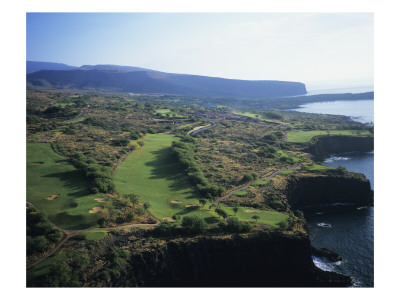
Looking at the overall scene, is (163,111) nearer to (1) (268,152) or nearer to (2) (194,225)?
(1) (268,152)

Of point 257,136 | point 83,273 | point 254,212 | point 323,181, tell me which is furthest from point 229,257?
point 257,136

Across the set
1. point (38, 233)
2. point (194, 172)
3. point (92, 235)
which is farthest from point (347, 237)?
point (38, 233)

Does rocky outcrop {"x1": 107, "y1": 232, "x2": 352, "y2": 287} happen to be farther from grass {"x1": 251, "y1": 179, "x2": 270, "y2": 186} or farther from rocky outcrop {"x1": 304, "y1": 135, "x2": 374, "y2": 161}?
rocky outcrop {"x1": 304, "y1": 135, "x2": 374, "y2": 161}

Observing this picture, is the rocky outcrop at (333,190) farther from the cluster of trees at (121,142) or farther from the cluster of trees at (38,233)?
the cluster of trees at (38,233)

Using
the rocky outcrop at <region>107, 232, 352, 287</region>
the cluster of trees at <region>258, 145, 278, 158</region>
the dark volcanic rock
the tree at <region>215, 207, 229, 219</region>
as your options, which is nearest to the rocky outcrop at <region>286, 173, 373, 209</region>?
the cluster of trees at <region>258, 145, 278, 158</region>

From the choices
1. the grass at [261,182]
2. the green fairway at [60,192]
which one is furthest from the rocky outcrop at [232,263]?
Answer: the grass at [261,182]

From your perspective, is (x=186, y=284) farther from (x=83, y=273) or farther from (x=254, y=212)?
(x=254, y=212)
